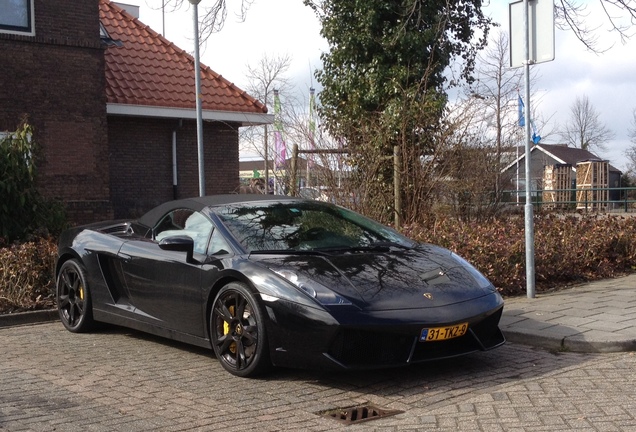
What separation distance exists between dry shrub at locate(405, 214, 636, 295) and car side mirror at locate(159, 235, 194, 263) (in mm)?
3891

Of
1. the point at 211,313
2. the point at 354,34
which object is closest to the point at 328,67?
the point at 354,34

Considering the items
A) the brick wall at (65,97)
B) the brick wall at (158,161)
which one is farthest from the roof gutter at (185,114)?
the brick wall at (65,97)

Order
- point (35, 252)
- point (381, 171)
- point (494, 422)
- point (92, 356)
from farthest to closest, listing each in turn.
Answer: point (381, 171), point (35, 252), point (92, 356), point (494, 422)

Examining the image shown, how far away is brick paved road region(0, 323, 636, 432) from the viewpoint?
15.0ft

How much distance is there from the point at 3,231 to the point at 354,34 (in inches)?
329

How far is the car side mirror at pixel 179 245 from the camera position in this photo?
6137 millimetres

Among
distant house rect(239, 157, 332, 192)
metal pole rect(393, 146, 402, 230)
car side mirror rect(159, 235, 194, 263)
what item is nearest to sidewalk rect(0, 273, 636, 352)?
car side mirror rect(159, 235, 194, 263)

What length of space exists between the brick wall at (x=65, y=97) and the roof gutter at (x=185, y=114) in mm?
1107

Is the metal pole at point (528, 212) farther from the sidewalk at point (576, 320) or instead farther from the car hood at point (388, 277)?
the car hood at point (388, 277)

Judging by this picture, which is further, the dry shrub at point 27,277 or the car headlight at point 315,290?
the dry shrub at point 27,277

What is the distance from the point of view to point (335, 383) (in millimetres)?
5520

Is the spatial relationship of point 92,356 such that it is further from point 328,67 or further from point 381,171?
point 328,67

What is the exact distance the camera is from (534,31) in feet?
27.7

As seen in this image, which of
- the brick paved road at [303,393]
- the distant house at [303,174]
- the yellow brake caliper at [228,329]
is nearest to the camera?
the brick paved road at [303,393]
